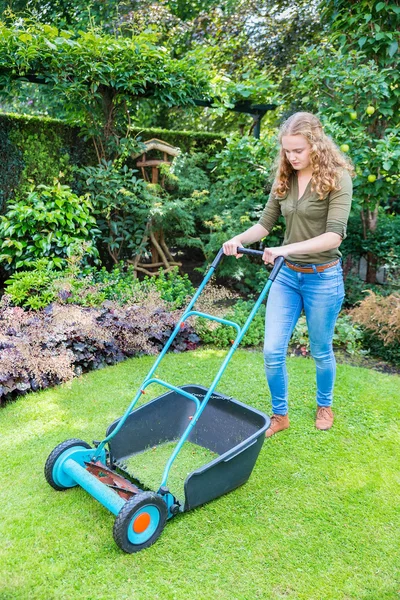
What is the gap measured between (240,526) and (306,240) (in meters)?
1.43

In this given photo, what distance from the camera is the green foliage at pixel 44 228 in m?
5.09

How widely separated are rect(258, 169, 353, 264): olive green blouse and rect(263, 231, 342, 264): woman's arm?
43 mm

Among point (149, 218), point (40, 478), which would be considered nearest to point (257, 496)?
point (40, 478)

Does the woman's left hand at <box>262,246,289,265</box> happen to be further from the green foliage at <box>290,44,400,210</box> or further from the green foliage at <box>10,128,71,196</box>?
the green foliage at <box>10,128,71,196</box>

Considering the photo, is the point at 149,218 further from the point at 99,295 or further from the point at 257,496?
the point at 257,496

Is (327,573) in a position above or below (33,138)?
below

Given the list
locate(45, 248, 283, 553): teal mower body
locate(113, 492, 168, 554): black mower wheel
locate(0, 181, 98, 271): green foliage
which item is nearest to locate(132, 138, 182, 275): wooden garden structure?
locate(0, 181, 98, 271): green foliage

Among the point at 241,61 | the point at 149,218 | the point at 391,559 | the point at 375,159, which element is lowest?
the point at 391,559

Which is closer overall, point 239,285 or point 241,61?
point 239,285

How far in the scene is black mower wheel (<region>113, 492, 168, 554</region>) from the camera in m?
2.09

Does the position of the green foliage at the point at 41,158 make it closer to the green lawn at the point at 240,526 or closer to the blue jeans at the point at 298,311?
the green lawn at the point at 240,526

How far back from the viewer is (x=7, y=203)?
5578mm

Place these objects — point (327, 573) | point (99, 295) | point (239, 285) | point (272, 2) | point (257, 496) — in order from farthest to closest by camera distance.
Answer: point (272, 2) < point (239, 285) < point (99, 295) < point (257, 496) < point (327, 573)

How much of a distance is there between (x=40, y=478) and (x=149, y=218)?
391 centimetres
